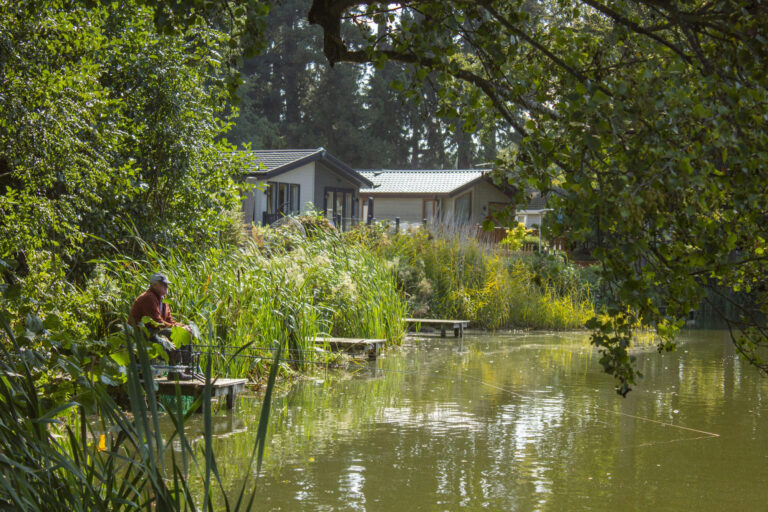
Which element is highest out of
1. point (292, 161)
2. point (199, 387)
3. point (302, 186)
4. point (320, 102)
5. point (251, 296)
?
point (320, 102)

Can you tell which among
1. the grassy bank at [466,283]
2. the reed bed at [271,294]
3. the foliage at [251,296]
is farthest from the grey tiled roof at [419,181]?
the foliage at [251,296]

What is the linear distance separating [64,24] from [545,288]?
17.3m

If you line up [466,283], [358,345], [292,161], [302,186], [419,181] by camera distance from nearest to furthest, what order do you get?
[358,345] → [466,283] → [292,161] → [302,186] → [419,181]

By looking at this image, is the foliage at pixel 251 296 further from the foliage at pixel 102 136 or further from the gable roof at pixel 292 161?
the gable roof at pixel 292 161

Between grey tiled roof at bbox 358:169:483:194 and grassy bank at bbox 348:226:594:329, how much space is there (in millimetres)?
22284

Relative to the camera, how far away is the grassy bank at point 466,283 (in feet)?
70.6

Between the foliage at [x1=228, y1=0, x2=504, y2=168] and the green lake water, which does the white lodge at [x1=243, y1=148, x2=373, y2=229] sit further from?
the green lake water

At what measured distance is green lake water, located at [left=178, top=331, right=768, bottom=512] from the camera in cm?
708

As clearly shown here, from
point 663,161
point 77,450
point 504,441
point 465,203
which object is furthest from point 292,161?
point 663,161

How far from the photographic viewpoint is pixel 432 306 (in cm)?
2209

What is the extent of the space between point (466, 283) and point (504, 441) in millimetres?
Answer: 13057

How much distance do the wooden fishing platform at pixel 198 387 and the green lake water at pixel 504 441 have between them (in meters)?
0.29

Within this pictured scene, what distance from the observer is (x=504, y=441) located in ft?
30.0

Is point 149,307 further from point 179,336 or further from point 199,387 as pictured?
point 179,336
